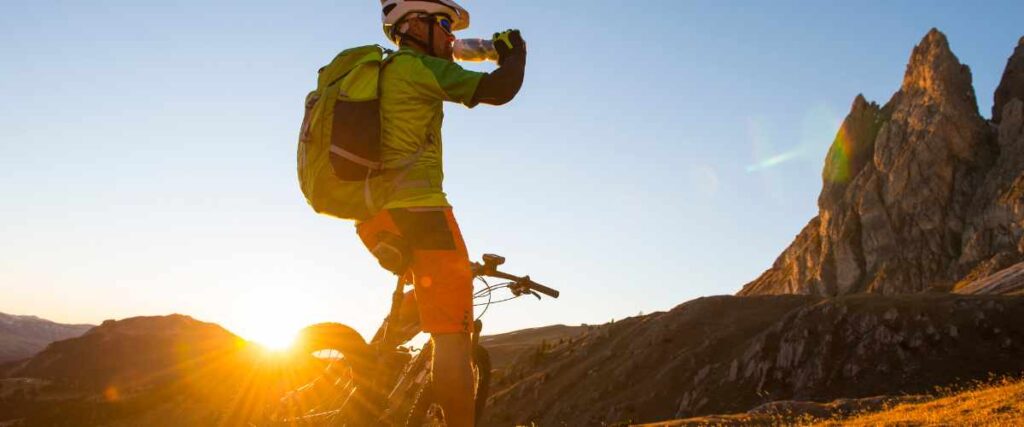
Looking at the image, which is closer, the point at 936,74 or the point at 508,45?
the point at 508,45

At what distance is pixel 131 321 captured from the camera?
124688 millimetres

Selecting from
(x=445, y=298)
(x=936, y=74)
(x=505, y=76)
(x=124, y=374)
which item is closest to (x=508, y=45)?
(x=505, y=76)

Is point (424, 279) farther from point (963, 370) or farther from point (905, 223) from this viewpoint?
point (905, 223)

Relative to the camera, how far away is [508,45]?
434 cm

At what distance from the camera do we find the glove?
431cm

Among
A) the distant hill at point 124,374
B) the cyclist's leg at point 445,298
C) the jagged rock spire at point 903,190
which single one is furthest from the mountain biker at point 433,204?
the jagged rock spire at point 903,190

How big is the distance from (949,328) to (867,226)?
70.7 m

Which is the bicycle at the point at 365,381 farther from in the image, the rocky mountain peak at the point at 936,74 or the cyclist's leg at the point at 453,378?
the rocky mountain peak at the point at 936,74

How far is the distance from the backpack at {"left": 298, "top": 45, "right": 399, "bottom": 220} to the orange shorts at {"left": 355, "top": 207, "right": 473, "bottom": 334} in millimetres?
296

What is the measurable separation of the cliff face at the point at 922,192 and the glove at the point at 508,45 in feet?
288

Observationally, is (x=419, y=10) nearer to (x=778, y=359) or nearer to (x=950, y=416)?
(x=950, y=416)

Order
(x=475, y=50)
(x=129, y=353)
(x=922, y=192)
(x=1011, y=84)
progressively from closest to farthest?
(x=475, y=50), (x=922, y=192), (x=1011, y=84), (x=129, y=353)

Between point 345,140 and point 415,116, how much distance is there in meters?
0.44

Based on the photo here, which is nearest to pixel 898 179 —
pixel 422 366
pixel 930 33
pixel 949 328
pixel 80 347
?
pixel 930 33
